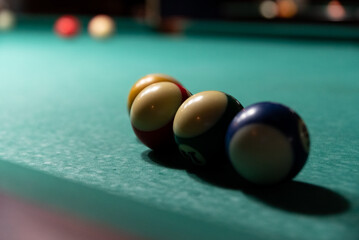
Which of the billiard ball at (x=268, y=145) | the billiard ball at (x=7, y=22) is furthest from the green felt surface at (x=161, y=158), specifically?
the billiard ball at (x=7, y=22)

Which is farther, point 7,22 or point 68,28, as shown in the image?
point 7,22

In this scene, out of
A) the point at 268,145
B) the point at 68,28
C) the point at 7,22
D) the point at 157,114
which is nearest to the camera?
the point at 268,145

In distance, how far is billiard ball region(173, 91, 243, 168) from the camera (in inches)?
66.1

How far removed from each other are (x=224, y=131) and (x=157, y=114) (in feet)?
1.03

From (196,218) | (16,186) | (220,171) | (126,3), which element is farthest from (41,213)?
(126,3)

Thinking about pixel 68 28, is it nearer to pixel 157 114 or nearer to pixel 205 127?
pixel 157 114

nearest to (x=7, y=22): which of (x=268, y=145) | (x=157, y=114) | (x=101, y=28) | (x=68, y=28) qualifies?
(x=68, y=28)

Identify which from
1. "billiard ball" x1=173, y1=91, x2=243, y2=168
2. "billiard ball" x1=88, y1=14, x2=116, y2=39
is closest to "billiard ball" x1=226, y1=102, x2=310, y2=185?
"billiard ball" x1=173, y1=91, x2=243, y2=168

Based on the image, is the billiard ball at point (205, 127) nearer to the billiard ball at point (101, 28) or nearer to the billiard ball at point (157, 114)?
the billiard ball at point (157, 114)

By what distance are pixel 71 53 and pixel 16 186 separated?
457 centimetres

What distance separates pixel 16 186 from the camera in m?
1.57

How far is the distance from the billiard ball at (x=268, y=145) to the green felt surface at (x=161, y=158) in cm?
7

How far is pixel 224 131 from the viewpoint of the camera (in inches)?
66.4

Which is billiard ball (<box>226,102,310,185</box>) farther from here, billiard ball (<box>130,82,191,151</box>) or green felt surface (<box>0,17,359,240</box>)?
billiard ball (<box>130,82,191,151</box>)
